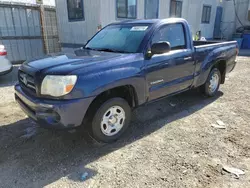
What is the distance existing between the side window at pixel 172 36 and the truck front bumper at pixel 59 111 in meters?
1.72

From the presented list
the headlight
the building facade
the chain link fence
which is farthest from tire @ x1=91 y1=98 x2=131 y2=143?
the chain link fence

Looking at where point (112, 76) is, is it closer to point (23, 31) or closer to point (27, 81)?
point (27, 81)

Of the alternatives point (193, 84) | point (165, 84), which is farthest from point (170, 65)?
point (193, 84)

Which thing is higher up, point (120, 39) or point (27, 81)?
point (120, 39)

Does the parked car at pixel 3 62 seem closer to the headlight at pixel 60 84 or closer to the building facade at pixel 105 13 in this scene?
the building facade at pixel 105 13

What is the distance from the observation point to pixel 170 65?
12.5ft

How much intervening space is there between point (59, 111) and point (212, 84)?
3969 mm

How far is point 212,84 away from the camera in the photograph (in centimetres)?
526

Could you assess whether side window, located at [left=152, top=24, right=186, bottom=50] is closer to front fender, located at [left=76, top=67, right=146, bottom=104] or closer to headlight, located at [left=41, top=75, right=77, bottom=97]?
front fender, located at [left=76, top=67, right=146, bottom=104]

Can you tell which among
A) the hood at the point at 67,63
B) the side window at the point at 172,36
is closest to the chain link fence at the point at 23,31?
the hood at the point at 67,63

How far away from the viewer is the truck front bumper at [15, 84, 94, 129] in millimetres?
2656

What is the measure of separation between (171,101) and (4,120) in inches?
141

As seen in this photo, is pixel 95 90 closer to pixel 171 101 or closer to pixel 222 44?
pixel 171 101

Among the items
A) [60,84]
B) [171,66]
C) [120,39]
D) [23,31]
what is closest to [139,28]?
[120,39]
